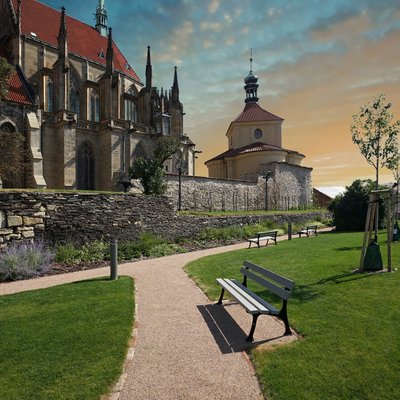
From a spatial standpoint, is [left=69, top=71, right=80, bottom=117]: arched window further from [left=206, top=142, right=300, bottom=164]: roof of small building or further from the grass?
the grass

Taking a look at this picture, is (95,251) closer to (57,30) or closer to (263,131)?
(57,30)

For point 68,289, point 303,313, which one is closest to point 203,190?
point 68,289

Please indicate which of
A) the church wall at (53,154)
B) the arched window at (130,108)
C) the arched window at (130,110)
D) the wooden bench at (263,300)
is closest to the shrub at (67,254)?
the wooden bench at (263,300)

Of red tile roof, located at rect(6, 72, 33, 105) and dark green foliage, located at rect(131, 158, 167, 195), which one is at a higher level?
red tile roof, located at rect(6, 72, 33, 105)

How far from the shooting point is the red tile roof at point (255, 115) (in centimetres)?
4619

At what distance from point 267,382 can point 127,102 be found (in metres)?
35.2

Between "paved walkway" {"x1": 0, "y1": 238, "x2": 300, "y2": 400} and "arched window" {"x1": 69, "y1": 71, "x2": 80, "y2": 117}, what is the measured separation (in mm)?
28075

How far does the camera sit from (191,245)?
53.9ft

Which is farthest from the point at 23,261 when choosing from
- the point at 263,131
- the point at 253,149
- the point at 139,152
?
the point at 263,131

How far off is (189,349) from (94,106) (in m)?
31.9

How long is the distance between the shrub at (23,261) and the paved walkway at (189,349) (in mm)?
4816

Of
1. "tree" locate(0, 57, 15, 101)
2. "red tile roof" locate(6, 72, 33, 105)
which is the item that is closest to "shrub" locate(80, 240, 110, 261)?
"tree" locate(0, 57, 15, 101)

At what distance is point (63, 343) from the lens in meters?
4.40

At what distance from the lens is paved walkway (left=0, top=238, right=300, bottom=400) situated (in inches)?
127
